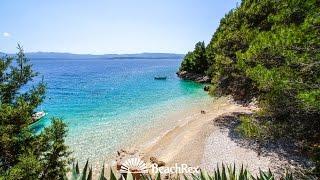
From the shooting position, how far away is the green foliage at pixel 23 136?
36.0ft

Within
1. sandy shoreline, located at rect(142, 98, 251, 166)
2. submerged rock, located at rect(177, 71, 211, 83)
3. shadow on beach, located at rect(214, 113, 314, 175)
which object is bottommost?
sandy shoreline, located at rect(142, 98, 251, 166)

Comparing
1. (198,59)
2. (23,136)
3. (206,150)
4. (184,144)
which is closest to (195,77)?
(198,59)

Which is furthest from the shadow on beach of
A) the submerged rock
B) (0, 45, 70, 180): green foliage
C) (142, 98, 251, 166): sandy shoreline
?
→ the submerged rock

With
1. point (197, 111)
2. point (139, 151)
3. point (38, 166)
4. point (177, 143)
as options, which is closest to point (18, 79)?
point (38, 166)

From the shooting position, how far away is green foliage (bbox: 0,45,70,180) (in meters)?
11.0

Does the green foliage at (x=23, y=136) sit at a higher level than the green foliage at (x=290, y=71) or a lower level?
lower

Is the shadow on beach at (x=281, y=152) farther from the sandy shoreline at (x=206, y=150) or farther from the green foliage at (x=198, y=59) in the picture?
the green foliage at (x=198, y=59)

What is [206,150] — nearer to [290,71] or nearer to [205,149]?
[205,149]

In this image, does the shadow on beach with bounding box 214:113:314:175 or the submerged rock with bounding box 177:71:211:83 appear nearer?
the shadow on beach with bounding box 214:113:314:175

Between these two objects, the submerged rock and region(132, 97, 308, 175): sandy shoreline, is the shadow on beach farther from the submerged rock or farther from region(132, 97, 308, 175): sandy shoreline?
the submerged rock

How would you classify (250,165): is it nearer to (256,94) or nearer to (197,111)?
(256,94)

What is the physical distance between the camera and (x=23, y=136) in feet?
40.5

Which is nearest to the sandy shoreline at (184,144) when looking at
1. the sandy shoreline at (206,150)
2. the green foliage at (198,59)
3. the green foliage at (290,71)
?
the sandy shoreline at (206,150)

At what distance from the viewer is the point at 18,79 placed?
43.9 ft
